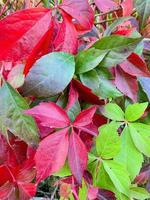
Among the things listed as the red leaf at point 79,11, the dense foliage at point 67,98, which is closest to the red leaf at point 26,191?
the dense foliage at point 67,98

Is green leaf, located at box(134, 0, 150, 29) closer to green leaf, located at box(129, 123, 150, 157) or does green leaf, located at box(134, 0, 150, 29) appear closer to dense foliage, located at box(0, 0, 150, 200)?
dense foliage, located at box(0, 0, 150, 200)

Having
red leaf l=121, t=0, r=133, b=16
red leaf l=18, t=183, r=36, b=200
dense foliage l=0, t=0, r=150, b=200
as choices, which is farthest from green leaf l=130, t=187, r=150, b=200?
→ red leaf l=121, t=0, r=133, b=16

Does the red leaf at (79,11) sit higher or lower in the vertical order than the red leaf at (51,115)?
higher

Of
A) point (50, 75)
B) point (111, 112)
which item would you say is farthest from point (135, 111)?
point (50, 75)

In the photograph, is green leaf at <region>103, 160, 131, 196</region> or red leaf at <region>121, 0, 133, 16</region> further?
red leaf at <region>121, 0, 133, 16</region>

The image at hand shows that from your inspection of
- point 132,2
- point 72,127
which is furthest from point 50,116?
point 132,2

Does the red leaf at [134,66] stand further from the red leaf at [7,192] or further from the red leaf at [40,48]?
the red leaf at [7,192]
